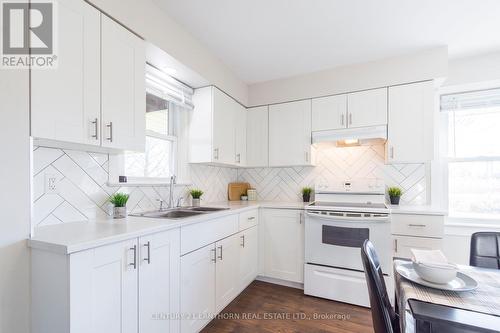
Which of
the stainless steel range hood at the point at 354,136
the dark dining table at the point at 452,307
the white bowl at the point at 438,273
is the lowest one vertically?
the dark dining table at the point at 452,307

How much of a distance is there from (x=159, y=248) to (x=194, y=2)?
5.73 ft

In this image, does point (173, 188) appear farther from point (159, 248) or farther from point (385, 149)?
point (385, 149)

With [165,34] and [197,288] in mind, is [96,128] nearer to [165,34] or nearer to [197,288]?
[165,34]

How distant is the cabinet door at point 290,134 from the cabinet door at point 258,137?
70 millimetres

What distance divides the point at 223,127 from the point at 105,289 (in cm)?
196

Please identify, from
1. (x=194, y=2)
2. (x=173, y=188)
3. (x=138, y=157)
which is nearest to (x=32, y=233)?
(x=138, y=157)

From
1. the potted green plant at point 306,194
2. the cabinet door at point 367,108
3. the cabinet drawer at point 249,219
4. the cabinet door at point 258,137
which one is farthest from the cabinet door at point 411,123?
the cabinet drawer at point 249,219

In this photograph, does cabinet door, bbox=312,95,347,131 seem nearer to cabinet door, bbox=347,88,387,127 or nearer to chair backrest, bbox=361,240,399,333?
cabinet door, bbox=347,88,387,127

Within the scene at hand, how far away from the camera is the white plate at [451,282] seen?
3.29ft

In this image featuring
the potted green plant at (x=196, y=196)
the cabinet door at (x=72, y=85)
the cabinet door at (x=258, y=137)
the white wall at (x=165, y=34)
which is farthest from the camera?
the cabinet door at (x=258, y=137)

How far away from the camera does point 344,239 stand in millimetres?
2355

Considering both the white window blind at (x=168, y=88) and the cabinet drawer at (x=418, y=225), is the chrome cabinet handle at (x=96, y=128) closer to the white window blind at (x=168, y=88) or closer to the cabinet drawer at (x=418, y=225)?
the white window blind at (x=168, y=88)

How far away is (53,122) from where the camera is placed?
1.24 meters

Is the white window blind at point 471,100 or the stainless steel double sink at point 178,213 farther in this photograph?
the white window blind at point 471,100
